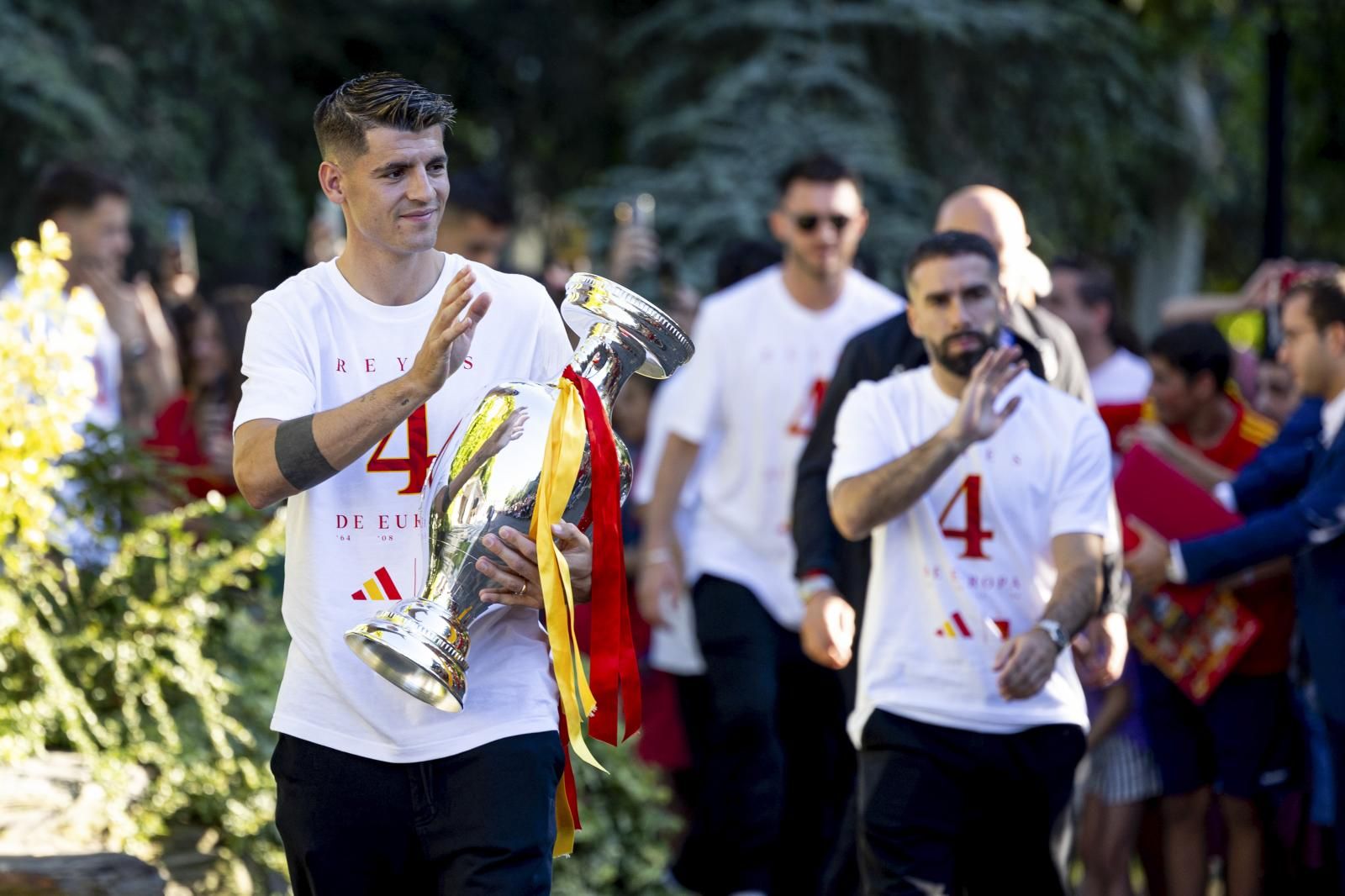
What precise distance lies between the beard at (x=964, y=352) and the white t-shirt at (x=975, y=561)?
12 cm

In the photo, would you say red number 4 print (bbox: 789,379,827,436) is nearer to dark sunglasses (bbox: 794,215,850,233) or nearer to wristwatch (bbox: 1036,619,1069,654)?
dark sunglasses (bbox: 794,215,850,233)

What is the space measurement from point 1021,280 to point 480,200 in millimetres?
1824

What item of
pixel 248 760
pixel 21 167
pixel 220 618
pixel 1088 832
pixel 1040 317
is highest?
pixel 21 167

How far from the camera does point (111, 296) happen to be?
7812mm

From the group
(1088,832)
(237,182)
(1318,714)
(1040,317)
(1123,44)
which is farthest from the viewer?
(1123,44)

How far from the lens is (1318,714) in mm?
6527

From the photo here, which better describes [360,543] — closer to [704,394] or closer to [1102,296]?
[704,394]

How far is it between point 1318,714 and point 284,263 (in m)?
11.1

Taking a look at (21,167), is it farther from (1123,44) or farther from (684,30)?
(1123,44)

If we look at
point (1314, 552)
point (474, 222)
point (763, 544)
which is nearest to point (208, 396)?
point (474, 222)

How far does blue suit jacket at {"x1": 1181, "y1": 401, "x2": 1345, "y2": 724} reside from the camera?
6266 millimetres

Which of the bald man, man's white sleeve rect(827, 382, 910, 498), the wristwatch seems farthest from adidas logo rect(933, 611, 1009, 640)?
the bald man

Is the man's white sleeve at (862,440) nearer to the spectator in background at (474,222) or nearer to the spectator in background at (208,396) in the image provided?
the spectator in background at (474,222)

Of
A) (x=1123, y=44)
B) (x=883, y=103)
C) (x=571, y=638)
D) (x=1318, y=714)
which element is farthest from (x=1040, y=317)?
(x=1123, y=44)
